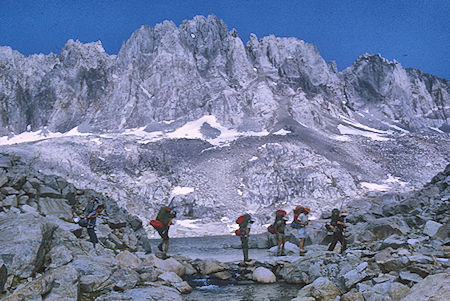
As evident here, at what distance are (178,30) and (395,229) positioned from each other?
148254mm

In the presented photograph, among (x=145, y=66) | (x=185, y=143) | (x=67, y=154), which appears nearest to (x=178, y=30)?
(x=145, y=66)

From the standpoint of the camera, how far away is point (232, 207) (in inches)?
3228

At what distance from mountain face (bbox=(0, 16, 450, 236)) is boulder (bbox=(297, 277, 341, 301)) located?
62.7 meters

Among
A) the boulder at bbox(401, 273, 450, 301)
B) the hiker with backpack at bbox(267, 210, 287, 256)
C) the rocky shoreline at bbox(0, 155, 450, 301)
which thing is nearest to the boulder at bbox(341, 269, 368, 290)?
the rocky shoreline at bbox(0, 155, 450, 301)

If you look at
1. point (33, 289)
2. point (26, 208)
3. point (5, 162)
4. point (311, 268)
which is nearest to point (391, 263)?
point (311, 268)

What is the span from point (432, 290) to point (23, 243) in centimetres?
804

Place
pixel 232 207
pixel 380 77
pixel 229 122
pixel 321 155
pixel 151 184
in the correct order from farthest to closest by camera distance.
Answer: pixel 380 77, pixel 229 122, pixel 321 155, pixel 151 184, pixel 232 207

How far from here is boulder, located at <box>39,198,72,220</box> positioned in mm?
15773


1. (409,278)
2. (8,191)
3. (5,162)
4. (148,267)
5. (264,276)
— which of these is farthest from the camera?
(5,162)

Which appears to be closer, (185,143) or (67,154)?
(67,154)

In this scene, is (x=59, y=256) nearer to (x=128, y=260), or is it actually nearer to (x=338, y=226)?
(x=128, y=260)

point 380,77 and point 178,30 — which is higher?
A: point 178,30

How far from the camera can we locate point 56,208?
53.8 ft

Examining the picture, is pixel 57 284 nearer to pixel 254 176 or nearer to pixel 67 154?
pixel 254 176
